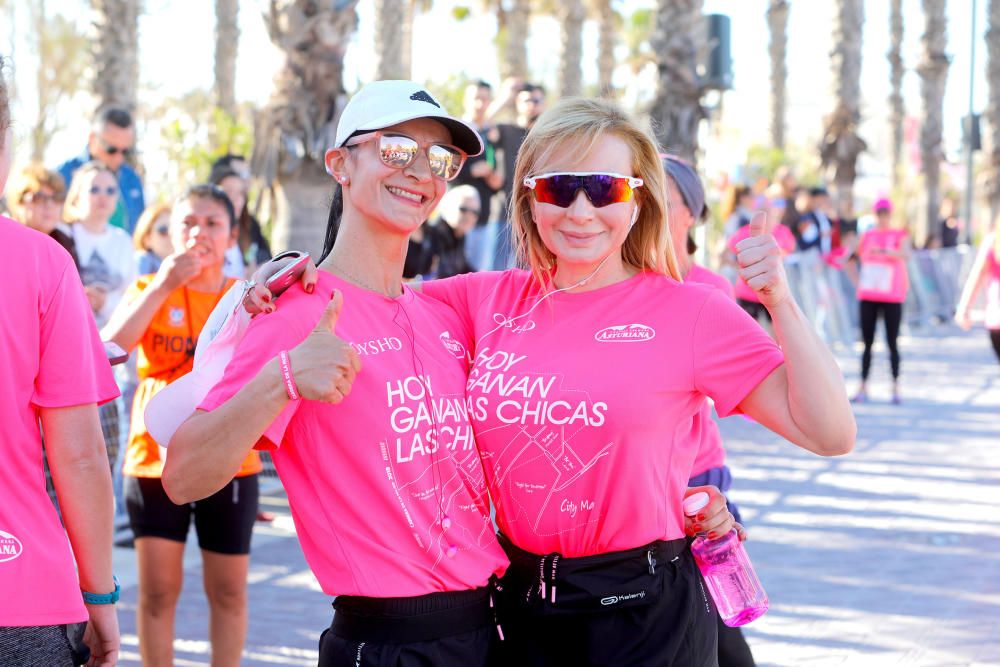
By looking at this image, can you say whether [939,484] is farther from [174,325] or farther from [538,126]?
[538,126]

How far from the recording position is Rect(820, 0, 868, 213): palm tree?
73.0 feet

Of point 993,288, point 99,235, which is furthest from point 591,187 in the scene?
point 993,288

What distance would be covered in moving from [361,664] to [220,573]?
2056 millimetres

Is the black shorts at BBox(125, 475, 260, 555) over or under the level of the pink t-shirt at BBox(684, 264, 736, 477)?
under

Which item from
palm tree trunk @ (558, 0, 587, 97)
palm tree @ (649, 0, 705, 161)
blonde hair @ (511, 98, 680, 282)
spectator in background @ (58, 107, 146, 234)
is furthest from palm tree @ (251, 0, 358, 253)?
palm tree trunk @ (558, 0, 587, 97)

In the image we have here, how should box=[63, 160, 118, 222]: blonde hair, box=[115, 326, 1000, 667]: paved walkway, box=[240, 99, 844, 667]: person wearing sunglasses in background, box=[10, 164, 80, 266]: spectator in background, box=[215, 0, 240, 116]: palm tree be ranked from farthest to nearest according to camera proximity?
box=[215, 0, 240, 116]: palm tree
box=[63, 160, 118, 222]: blonde hair
box=[10, 164, 80, 266]: spectator in background
box=[115, 326, 1000, 667]: paved walkway
box=[240, 99, 844, 667]: person wearing sunglasses in background

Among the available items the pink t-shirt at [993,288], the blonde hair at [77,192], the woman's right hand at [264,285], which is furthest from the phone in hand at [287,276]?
the pink t-shirt at [993,288]

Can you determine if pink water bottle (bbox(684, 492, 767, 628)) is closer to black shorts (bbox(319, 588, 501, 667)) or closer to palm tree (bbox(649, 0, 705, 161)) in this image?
black shorts (bbox(319, 588, 501, 667))

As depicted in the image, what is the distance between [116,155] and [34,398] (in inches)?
275

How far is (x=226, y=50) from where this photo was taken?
2572 centimetres

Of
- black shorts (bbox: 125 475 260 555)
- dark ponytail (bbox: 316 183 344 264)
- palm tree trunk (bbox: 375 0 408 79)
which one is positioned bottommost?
black shorts (bbox: 125 475 260 555)

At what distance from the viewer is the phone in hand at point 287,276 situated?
281 cm

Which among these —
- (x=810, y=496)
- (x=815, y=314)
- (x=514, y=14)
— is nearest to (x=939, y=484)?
(x=810, y=496)

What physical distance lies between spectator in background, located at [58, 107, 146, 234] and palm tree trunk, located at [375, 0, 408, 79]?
12.7 metres
